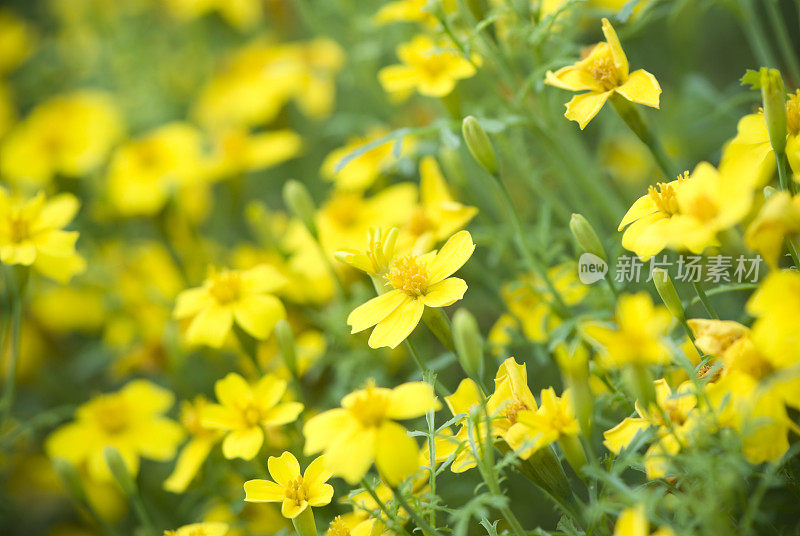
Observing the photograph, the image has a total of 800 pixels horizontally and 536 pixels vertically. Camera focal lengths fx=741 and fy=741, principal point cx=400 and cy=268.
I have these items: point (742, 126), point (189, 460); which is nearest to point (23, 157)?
point (189, 460)

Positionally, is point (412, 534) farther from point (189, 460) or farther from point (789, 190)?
point (789, 190)

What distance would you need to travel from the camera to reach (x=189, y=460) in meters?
0.86

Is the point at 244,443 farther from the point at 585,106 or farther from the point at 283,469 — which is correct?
the point at 585,106

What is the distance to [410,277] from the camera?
2.22 ft

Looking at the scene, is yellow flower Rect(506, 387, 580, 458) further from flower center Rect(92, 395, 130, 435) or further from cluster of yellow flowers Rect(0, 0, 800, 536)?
flower center Rect(92, 395, 130, 435)

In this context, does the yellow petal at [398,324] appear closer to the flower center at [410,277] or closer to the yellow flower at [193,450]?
the flower center at [410,277]

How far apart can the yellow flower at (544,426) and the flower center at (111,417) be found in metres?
0.63

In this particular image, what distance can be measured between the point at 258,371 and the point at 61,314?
645 mm

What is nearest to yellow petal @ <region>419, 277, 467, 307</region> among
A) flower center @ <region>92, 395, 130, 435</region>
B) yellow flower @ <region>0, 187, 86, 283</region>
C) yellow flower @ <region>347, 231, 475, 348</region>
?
yellow flower @ <region>347, 231, 475, 348</region>

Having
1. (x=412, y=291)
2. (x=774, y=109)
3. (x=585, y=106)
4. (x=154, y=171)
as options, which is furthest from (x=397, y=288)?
(x=154, y=171)

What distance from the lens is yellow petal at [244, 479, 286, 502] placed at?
620 mm

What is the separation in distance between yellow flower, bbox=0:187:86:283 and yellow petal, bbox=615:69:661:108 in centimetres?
61

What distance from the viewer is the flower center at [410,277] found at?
676mm

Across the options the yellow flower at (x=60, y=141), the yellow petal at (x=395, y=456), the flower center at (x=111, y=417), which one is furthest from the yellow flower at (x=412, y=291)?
the yellow flower at (x=60, y=141)
